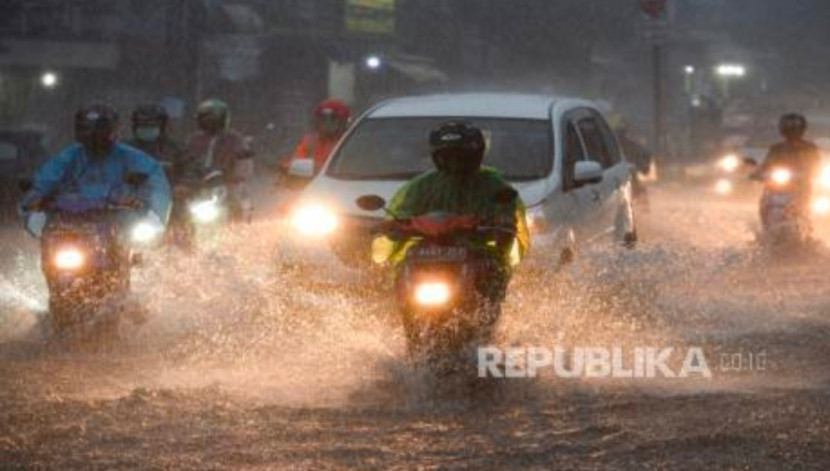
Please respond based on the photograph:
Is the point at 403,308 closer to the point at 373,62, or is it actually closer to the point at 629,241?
the point at 629,241

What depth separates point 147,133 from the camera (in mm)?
12352

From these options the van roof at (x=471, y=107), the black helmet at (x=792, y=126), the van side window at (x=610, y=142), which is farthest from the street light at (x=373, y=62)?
the van roof at (x=471, y=107)

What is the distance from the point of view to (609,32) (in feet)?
194

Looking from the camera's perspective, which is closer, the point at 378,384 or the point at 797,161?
the point at 378,384

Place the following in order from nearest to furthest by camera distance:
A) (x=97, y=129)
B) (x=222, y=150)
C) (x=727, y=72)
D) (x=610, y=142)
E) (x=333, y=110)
→ 1. (x=97, y=129)
2. (x=610, y=142)
3. (x=222, y=150)
4. (x=333, y=110)
5. (x=727, y=72)

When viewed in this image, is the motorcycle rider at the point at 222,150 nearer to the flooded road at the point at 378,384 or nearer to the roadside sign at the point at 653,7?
the flooded road at the point at 378,384

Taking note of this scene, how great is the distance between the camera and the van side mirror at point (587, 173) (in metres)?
10.4

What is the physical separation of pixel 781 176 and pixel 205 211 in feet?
19.4

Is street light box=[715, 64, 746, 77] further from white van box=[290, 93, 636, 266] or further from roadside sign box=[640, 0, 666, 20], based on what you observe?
white van box=[290, 93, 636, 266]

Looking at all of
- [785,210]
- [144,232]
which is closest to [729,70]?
[785,210]

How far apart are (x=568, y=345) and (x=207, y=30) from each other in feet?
108

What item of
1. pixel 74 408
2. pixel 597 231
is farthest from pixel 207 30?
pixel 74 408

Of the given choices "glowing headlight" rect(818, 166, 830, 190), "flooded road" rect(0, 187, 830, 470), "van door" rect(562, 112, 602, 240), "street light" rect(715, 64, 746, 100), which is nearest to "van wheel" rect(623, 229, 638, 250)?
"flooded road" rect(0, 187, 830, 470)

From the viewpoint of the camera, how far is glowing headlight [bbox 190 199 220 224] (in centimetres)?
1200
